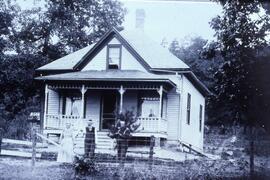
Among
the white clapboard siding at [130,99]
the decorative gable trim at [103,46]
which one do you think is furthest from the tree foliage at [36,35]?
the white clapboard siding at [130,99]

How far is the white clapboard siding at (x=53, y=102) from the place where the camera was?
21.2 metres

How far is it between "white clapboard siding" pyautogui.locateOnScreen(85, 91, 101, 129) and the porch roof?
97 centimetres

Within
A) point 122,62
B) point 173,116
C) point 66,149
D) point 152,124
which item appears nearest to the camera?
point 66,149

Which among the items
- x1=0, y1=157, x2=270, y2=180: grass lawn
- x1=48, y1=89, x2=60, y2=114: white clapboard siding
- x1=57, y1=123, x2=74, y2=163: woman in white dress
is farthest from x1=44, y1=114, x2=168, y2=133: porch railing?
x1=0, y1=157, x2=270, y2=180: grass lawn

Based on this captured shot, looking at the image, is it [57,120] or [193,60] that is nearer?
[57,120]

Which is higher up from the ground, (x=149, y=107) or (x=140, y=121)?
(x=149, y=107)

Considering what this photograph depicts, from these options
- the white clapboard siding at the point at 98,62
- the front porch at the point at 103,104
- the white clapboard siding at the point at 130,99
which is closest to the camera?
the front porch at the point at 103,104

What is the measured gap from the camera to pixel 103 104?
21078mm

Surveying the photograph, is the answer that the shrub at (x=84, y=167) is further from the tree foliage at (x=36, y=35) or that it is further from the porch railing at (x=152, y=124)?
the porch railing at (x=152, y=124)

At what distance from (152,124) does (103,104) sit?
2.65m

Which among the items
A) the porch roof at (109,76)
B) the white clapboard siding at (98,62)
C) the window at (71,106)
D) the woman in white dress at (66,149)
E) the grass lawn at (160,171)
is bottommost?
the grass lawn at (160,171)

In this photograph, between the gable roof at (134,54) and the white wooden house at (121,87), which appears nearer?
the white wooden house at (121,87)

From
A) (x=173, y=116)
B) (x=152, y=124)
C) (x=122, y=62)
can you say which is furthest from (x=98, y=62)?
(x=173, y=116)

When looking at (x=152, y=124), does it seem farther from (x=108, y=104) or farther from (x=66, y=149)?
(x=66, y=149)
